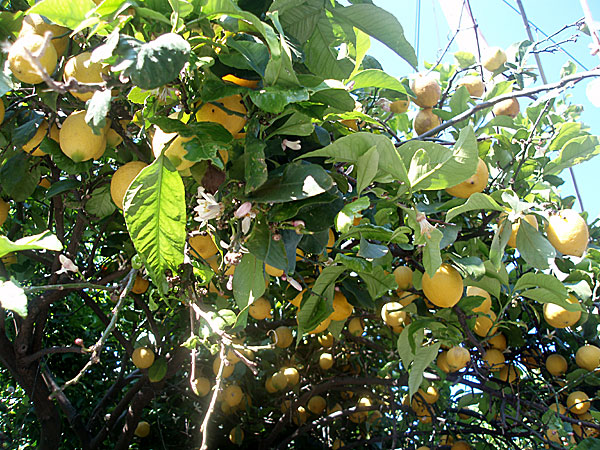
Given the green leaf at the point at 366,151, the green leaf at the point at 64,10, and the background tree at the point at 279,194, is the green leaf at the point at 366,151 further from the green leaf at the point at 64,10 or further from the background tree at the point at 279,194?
the green leaf at the point at 64,10

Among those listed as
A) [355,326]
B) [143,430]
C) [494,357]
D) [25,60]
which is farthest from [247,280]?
[143,430]

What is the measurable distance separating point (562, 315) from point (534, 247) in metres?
0.58

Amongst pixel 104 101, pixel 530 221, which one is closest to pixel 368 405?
pixel 530 221

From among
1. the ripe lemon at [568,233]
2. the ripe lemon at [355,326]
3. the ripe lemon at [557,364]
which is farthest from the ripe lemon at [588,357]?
the ripe lemon at [355,326]

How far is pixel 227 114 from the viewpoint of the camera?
0.76 m

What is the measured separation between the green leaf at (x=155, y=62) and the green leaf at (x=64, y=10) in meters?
0.16

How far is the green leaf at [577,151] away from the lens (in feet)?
4.06

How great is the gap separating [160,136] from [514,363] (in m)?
1.83

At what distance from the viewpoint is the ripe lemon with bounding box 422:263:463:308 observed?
1156 millimetres

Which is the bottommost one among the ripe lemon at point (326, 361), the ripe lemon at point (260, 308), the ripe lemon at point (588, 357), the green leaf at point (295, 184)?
the ripe lemon at point (326, 361)

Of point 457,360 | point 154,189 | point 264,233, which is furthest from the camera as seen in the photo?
point 457,360

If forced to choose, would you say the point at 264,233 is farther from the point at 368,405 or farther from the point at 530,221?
the point at 368,405

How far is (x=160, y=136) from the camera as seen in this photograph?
2.47 ft

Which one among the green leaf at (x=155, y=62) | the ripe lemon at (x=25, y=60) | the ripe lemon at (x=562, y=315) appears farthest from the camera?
the ripe lemon at (x=562, y=315)
